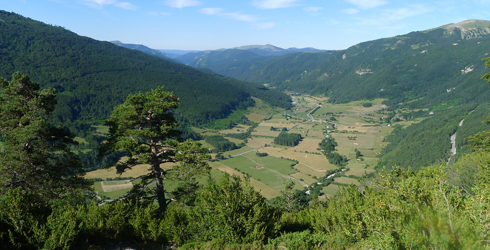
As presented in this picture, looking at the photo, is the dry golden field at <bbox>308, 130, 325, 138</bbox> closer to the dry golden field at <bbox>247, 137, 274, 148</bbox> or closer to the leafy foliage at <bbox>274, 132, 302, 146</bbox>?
the leafy foliage at <bbox>274, 132, 302, 146</bbox>

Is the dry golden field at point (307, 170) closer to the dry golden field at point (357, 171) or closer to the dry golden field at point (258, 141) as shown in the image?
the dry golden field at point (357, 171)

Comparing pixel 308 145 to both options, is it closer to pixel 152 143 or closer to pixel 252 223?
pixel 152 143

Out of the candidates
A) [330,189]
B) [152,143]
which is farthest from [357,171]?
[152,143]

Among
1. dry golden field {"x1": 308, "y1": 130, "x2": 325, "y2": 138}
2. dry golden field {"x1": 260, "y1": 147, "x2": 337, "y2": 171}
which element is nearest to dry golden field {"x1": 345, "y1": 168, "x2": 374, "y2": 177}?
dry golden field {"x1": 260, "y1": 147, "x2": 337, "y2": 171}

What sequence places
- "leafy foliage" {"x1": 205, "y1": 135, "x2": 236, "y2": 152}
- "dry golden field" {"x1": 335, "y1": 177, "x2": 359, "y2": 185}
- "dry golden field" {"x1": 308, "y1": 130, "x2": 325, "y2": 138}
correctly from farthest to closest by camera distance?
"dry golden field" {"x1": 308, "y1": 130, "x2": 325, "y2": 138}, "leafy foliage" {"x1": 205, "y1": 135, "x2": 236, "y2": 152}, "dry golden field" {"x1": 335, "y1": 177, "x2": 359, "y2": 185}

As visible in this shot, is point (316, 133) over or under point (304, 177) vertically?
over

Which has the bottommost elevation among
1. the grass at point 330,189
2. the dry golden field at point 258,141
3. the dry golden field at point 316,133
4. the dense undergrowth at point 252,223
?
the dry golden field at point 258,141

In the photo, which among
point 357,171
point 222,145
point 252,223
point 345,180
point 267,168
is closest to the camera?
point 252,223

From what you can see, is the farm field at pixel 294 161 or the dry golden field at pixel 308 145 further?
the dry golden field at pixel 308 145

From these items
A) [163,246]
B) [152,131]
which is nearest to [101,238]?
[163,246]

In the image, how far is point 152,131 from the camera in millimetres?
20359

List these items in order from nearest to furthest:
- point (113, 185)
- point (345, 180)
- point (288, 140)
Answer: point (113, 185) < point (345, 180) < point (288, 140)

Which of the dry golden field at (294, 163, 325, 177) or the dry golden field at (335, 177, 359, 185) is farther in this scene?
the dry golden field at (294, 163, 325, 177)

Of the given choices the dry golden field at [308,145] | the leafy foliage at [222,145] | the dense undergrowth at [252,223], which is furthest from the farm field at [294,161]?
the dense undergrowth at [252,223]
